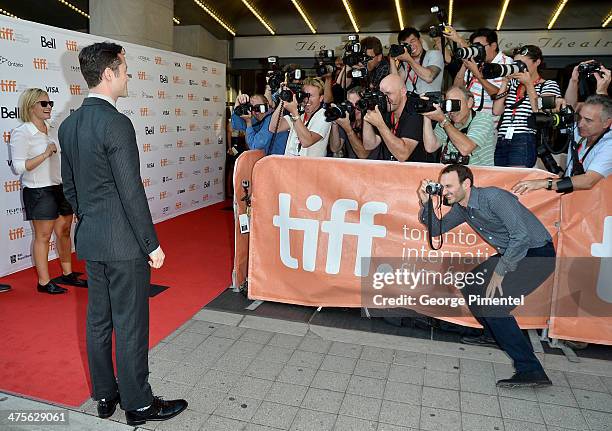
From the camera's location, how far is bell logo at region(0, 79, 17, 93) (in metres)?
4.91

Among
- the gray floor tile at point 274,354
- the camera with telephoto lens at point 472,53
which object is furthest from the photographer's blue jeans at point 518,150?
the gray floor tile at point 274,354

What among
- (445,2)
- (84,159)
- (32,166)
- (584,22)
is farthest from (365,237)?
(584,22)

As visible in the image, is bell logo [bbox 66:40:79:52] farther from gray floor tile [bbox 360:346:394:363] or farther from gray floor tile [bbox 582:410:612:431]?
gray floor tile [bbox 582:410:612:431]

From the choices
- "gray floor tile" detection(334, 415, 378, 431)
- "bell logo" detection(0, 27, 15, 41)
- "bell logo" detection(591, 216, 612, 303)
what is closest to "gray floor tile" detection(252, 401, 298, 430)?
"gray floor tile" detection(334, 415, 378, 431)

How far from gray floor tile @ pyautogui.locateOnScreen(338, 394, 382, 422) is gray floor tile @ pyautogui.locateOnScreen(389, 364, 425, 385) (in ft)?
1.04

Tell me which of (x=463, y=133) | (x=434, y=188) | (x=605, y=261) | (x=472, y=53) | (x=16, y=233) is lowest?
(x=16, y=233)

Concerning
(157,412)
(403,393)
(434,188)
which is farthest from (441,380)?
(157,412)

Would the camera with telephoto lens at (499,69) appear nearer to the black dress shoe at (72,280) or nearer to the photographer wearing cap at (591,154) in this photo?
the photographer wearing cap at (591,154)

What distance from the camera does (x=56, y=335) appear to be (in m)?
3.69

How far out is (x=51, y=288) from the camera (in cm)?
454

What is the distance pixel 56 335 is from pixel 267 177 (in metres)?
2.03

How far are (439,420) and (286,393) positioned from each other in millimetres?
899

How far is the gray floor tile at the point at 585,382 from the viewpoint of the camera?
310cm

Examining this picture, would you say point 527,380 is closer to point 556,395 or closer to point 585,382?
point 556,395
